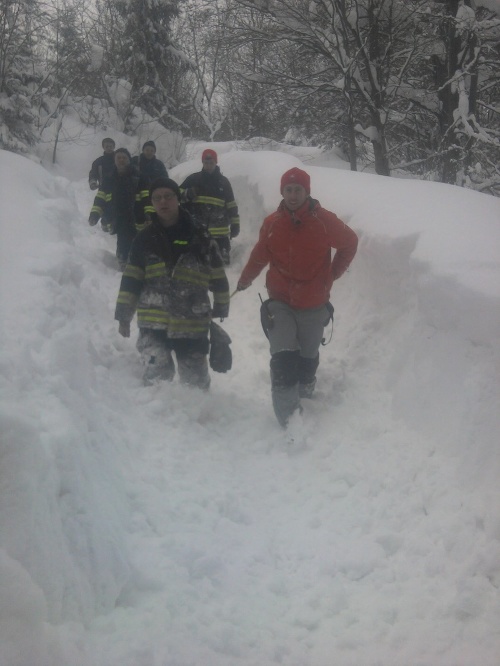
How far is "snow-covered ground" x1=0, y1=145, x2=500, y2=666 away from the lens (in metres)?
1.93

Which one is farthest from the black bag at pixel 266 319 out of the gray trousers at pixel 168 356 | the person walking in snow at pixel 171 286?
the gray trousers at pixel 168 356

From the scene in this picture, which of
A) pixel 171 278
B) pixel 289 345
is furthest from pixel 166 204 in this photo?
pixel 289 345

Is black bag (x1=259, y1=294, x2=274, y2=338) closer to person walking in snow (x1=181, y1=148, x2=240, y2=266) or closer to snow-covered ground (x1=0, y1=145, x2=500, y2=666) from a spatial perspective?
snow-covered ground (x1=0, y1=145, x2=500, y2=666)

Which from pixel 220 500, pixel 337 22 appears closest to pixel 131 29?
pixel 337 22

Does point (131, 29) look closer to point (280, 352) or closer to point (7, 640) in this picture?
point (280, 352)

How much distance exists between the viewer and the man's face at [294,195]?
3824mm

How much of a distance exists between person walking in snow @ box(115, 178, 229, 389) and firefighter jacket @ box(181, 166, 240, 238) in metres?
3.09

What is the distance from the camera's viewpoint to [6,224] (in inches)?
183

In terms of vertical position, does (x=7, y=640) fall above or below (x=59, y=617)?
above

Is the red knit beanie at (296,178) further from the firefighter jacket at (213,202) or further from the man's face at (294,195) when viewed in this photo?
the firefighter jacket at (213,202)

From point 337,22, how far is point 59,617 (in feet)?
31.1

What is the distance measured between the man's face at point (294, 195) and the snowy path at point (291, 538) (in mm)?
1456

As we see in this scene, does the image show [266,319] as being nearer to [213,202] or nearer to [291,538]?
[291,538]

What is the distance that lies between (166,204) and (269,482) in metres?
2.16
